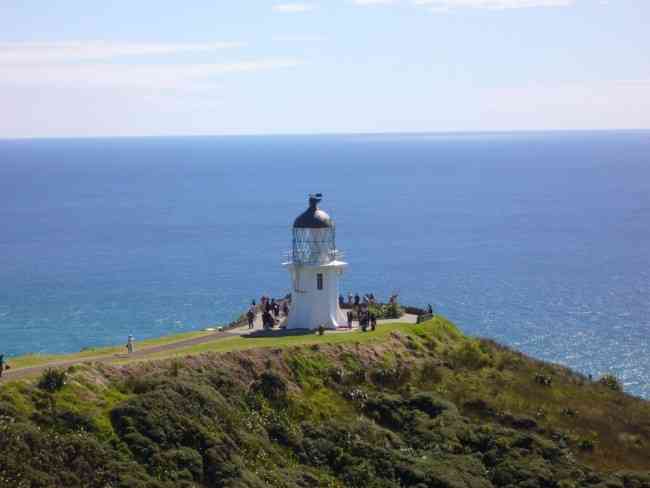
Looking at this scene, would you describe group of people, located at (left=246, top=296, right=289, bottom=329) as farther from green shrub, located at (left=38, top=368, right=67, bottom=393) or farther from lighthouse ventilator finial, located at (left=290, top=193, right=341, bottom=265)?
green shrub, located at (left=38, top=368, right=67, bottom=393)

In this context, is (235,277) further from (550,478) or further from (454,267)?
(550,478)

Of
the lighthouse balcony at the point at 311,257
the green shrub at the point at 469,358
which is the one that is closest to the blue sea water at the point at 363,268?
the green shrub at the point at 469,358

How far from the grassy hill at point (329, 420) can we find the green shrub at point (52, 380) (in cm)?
5

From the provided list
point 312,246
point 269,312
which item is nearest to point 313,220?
point 312,246

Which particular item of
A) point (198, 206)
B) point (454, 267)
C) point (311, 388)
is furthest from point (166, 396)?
point (198, 206)

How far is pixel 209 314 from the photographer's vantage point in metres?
82.8

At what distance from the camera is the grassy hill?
28.0 meters

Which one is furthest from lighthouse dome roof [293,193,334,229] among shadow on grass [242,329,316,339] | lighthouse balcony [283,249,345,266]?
shadow on grass [242,329,316,339]

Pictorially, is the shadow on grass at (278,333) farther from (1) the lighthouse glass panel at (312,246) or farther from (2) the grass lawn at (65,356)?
(1) the lighthouse glass panel at (312,246)

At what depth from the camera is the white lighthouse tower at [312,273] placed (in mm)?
44656

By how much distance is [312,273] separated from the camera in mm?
44844

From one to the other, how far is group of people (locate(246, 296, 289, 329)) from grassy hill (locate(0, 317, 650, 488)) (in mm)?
3133

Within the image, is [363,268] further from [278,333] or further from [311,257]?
[278,333]

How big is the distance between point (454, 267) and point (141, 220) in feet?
203
